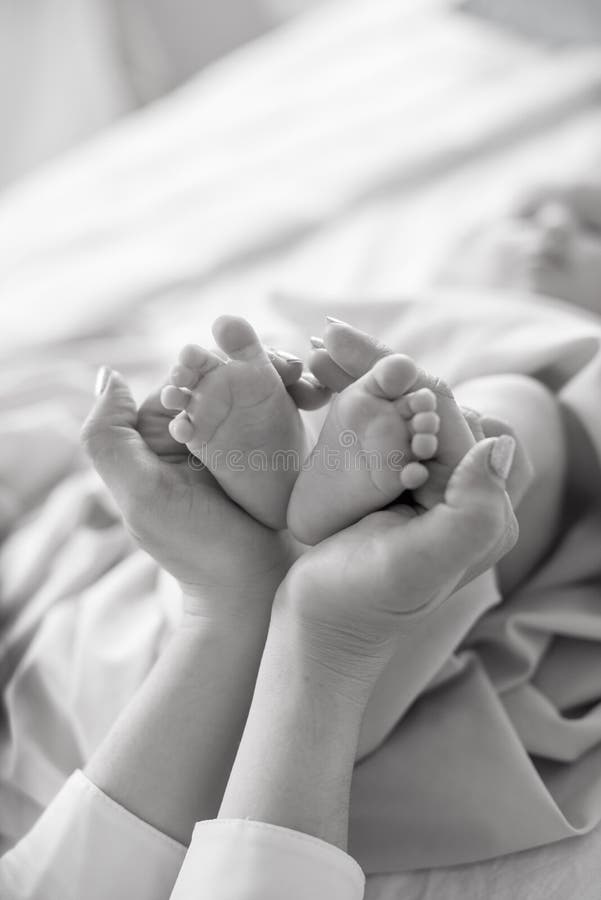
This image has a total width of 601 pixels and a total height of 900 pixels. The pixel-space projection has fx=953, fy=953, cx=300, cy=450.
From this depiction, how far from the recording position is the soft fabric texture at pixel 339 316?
70 centimetres

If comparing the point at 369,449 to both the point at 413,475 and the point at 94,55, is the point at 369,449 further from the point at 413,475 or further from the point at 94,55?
the point at 94,55

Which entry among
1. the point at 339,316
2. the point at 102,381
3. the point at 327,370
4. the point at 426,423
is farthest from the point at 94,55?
the point at 426,423

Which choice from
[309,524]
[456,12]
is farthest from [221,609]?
[456,12]

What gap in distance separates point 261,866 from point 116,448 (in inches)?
11.1

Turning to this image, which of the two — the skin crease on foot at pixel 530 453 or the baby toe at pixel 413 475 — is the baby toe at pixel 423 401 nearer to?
the baby toe at pixel 413 475

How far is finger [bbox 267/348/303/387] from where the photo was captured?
646 mm

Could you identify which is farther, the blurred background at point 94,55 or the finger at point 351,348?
the blurred background at point 94,55

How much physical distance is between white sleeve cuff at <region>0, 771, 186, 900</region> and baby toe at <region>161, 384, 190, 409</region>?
0.26 m

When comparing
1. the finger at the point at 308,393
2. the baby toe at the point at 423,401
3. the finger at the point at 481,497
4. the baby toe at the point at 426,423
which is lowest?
the finger at the point at 481,497

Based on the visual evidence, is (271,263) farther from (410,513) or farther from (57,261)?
(410,513)

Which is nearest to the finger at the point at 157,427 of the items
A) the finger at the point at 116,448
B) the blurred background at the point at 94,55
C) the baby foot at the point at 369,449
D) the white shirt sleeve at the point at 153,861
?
the finger at the point at 116,448

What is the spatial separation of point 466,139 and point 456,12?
443mm

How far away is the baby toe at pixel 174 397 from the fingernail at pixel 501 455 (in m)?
0.20

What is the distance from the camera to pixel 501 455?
536mm
